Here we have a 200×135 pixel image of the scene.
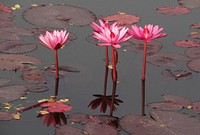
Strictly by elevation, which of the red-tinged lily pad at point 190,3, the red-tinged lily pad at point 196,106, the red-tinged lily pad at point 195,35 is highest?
the red-tinged lily pad at point 190,3

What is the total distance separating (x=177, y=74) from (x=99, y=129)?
2.95 ft

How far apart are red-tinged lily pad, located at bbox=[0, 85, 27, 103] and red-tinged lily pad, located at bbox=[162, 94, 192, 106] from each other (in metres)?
0.81

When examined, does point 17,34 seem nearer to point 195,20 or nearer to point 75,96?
point 75,96

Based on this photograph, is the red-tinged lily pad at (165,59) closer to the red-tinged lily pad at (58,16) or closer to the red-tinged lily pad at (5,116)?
the red-tinged lily pad at (58,16)

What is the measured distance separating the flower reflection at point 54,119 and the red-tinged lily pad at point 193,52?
117cm

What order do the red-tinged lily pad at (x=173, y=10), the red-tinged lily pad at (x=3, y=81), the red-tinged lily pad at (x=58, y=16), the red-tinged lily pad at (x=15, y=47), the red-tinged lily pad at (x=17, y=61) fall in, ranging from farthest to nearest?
the red-tinged lily pad at (x=173, y=10)
the red-tinged lily pad at (x=58, y=16)
the red-tinged lily pad at (x=15, y=47)
the red-tinged lily pad at (x=17, y=61)
the red-tinged lily pad at (x=3, y=81)

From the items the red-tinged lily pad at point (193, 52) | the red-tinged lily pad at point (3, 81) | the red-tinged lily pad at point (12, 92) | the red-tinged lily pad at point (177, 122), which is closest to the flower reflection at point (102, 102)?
the red-tinged lily pad at point (177, 122)

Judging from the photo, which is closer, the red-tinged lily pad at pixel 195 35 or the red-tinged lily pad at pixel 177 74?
the red-tinged lily pad at pixel 177 74

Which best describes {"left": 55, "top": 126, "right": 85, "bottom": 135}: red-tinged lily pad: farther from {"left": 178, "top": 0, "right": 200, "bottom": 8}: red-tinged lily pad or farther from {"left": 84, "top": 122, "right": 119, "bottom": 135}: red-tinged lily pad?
{"left": 178, "top": 0, "right": 200, "bottom": 8}: red-tinged lily pad

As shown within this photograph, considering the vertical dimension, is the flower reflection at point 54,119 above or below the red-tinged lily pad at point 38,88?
below

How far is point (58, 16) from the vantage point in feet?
14.7

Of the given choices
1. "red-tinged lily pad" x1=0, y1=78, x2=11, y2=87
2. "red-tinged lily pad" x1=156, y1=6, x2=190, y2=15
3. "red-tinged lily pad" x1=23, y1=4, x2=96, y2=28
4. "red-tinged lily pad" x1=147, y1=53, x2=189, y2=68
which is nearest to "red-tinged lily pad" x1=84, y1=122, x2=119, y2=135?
"red-tinged lily pad" x1=0, y1=78, x2=11, y2=87

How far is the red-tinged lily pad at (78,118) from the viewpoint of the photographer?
3.07 m

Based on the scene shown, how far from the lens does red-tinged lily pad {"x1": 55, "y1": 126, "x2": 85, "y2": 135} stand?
9.61 ft
